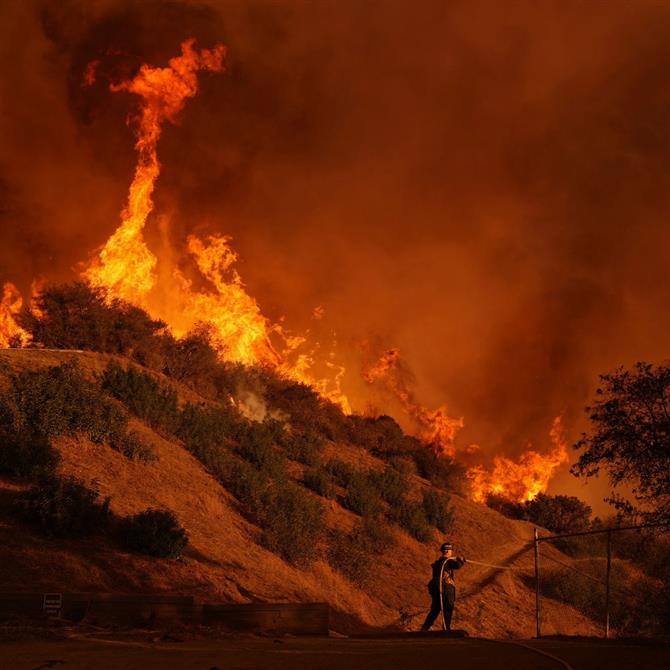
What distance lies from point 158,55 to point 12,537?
1688 inches

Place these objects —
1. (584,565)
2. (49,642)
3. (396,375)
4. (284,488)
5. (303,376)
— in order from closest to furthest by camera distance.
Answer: (49,642) → (284,488) → (584,565) → (303,376) → (396,375)

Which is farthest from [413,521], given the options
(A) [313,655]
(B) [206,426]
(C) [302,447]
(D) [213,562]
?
(A) [313,655]

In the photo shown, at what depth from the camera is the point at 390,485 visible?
28.0 meters

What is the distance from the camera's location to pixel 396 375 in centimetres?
4406

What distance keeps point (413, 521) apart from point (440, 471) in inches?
410

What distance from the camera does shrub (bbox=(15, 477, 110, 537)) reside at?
13.2 m

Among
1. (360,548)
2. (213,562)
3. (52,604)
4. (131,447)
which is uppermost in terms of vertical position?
(131,447)

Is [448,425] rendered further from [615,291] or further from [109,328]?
[109,328]

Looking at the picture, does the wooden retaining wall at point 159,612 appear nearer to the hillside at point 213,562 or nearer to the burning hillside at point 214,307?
the hillside at point 213,562

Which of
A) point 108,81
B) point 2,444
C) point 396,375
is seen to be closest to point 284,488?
point 2,444

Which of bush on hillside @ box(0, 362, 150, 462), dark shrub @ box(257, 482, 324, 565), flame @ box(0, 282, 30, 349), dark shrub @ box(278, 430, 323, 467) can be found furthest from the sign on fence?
flame @ box(0, 282, 30, 349)

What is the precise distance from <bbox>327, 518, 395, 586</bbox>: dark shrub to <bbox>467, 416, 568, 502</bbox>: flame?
1802 cm

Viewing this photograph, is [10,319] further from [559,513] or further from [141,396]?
[559,513]

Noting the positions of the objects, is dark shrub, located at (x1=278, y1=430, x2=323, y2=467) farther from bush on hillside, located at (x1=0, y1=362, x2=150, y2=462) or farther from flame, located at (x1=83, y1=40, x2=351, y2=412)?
bush on hillside, located at (x1=0, y1=362, x2=150, y2=462)
